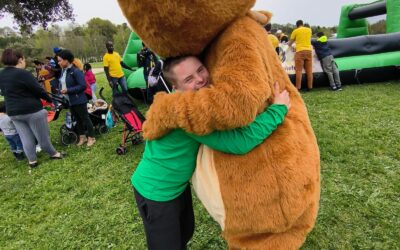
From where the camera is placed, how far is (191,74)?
1534mm

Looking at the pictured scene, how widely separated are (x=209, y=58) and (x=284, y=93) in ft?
1.38

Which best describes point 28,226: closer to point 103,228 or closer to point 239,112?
point 103,228

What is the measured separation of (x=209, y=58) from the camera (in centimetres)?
153

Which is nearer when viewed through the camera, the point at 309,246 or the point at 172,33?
the point at 172,33

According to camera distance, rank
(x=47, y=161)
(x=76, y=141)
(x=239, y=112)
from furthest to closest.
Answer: (x=76, y=141) → (x=47, y=161) → (x=239, y=112)

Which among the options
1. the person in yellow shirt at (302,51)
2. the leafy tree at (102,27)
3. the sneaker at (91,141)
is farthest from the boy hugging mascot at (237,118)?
the leafy tree at (102,27)

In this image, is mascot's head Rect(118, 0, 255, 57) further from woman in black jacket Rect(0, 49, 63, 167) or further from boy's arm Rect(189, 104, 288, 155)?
woman in black jacket Rect(0, 49, 63, 167)

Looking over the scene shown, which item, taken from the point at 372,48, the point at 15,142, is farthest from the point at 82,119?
the point at 372,48

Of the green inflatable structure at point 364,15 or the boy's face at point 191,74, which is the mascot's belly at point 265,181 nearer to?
the boy's face at point 191,74

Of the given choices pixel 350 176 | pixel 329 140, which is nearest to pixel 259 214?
pixel 350 176

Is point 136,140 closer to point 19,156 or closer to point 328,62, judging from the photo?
point 19,156

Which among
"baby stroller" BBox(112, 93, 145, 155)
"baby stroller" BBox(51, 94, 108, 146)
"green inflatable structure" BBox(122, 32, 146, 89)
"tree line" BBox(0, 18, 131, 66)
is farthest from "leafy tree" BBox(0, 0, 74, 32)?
"tree line" BBox(0, 18, 131, 66)

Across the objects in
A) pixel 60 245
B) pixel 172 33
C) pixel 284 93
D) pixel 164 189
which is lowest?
pixel 60 245

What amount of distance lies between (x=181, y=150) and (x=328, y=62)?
25.6 ft
